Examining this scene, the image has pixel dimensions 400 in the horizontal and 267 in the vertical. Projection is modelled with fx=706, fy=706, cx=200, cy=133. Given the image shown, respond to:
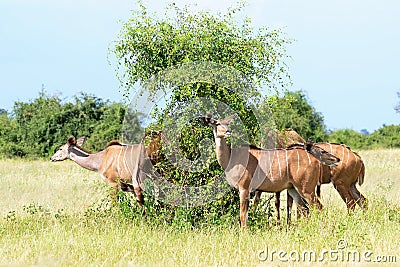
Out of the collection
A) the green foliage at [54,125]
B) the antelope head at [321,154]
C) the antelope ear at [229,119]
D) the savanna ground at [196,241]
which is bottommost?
the savanna ground at [196,241]

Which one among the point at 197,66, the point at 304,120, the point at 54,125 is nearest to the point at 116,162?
the point at 197,66

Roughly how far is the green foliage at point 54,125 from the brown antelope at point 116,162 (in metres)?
15.8

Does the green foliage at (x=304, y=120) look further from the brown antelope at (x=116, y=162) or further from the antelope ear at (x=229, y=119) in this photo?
the antelope ear at (x=229, y=119)

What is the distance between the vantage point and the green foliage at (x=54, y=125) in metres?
29.3

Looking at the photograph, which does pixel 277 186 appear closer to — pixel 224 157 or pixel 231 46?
pixel 224 157

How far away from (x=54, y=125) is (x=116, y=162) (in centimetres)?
1848

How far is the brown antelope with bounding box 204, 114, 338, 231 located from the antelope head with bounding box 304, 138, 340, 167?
0.11 m

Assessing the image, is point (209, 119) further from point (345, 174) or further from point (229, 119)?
point (345, 174)

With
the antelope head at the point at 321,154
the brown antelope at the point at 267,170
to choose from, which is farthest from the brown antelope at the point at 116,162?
the antelope head at the point at 321,154

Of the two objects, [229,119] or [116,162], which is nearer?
[229,119]

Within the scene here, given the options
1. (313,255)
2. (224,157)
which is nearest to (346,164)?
(224,157)

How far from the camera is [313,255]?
8469 mm

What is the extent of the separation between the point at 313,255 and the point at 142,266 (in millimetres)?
2065

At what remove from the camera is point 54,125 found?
100ft
